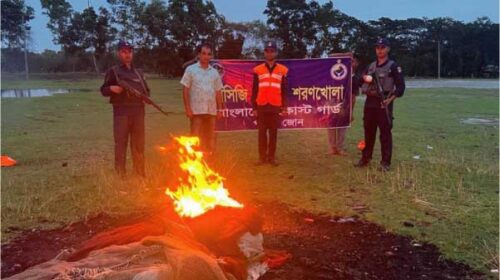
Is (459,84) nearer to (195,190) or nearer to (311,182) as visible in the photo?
(311,182)

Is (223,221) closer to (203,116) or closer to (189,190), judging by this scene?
(189,190)

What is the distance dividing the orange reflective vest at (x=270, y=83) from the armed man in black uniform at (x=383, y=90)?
1.46 metres

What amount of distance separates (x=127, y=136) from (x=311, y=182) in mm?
2933

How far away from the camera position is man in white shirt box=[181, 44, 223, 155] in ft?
28.2

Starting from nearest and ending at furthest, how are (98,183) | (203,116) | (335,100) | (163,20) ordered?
(98,183), (203,116), (335,100), (163,20)

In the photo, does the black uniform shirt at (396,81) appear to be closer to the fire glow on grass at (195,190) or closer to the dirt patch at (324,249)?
the dirt patch at (324,249)

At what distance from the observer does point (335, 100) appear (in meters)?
11.2

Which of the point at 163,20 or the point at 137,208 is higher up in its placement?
the point at 163,20

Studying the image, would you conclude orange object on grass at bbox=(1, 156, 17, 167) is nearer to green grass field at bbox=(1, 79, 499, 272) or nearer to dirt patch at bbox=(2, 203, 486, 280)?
green grass field at bbox=(1, 79, 499, 272)

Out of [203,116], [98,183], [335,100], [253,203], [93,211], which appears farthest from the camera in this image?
[335,100]

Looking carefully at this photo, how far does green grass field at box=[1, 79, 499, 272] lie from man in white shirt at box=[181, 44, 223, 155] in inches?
32.5

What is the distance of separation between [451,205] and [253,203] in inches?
99.8

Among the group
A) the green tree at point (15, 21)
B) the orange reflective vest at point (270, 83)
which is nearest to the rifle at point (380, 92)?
the orange reflective vest at point (270, 83)

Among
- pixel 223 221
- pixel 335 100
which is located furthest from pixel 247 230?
pixel 335 100
